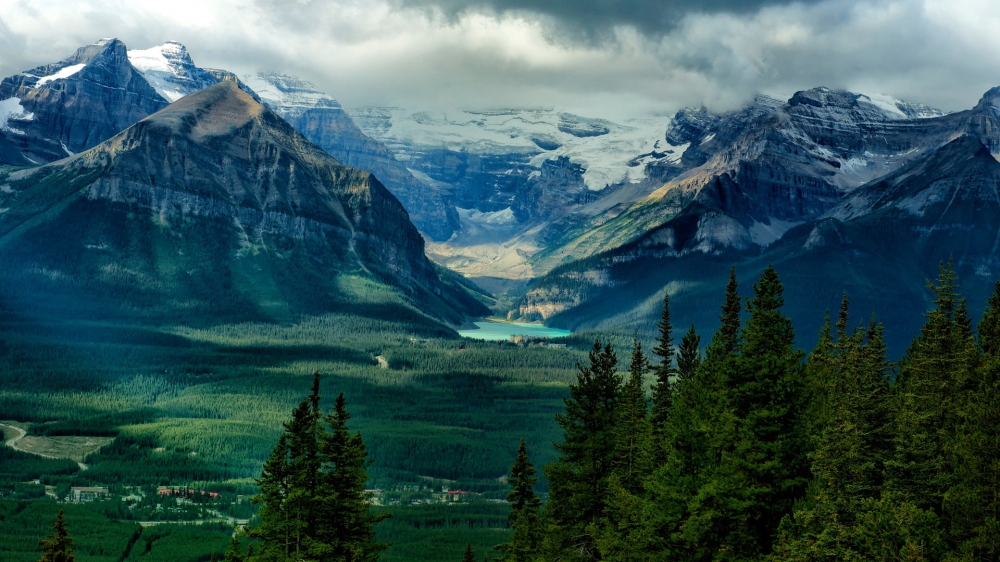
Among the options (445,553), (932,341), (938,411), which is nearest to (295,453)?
(938,411)

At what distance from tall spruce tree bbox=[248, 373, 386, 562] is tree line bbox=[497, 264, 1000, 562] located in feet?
45.4

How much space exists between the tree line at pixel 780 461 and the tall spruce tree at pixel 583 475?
0.10 meters

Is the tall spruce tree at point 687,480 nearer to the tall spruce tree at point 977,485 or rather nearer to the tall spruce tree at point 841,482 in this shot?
the tall spruce tree at point 841,482

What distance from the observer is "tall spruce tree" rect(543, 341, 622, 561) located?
69.3 meters

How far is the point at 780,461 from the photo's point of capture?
56.3 m

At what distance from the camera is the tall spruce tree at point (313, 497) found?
198ft

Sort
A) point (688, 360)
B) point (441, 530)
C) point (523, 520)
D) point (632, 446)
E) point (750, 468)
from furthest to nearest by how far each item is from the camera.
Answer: point (441, 530), point (688, 360), point (523, 520), point (632, 446), point (750, 468)

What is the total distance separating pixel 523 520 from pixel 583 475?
799 centimetres

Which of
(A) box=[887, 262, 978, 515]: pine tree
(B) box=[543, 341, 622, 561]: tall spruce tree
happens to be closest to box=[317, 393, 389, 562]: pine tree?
(B) box=[543, 341, 622, 561]: tall spruce tree

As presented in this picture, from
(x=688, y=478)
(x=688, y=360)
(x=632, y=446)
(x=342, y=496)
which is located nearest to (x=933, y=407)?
(x=688, y=478)

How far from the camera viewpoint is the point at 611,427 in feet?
237

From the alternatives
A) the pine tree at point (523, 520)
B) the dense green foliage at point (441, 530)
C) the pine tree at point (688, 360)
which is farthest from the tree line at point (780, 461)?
the dense green foliage at point (441, 530)

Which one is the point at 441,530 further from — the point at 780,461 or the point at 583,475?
the point at 780,461

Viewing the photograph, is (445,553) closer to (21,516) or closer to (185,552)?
(185,552)
